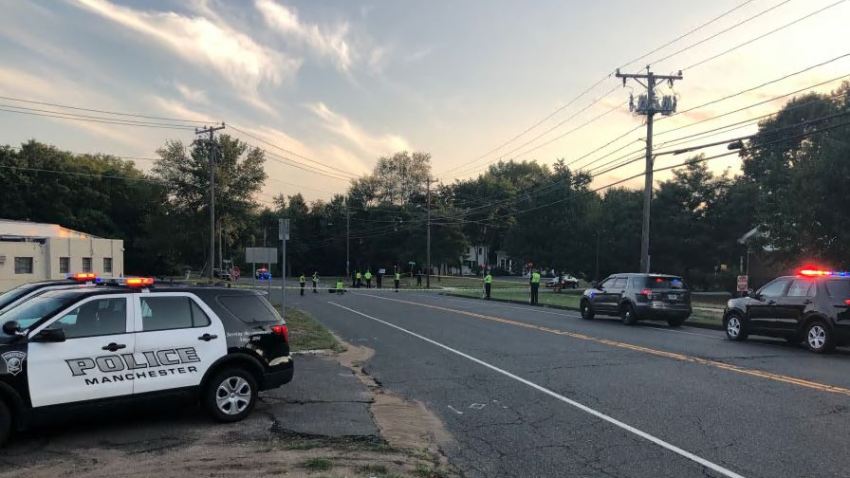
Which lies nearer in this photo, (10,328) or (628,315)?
(10,328)

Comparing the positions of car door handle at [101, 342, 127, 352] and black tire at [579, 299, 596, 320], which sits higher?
car door handle at [101, 342, 127, 352]

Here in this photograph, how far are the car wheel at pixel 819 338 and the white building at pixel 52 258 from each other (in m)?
27.9

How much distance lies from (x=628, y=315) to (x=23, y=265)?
2678cm

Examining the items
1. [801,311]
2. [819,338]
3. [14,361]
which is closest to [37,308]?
[14,361]

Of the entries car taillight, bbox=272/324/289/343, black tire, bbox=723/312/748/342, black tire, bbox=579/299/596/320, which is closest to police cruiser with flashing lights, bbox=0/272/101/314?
car taillight, bbox=272/324/289/343

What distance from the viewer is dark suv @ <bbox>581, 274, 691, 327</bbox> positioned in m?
19.3

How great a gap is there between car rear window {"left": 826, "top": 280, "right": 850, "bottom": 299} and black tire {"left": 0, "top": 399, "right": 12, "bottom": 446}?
47.6ft

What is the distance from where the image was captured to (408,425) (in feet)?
23.2

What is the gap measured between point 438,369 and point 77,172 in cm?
7894

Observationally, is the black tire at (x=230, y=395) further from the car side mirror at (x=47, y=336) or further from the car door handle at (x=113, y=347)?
the car side mirror at (x=47, y=336)

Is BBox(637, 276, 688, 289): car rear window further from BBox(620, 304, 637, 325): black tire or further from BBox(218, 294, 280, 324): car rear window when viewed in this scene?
BBox(218, 294, 280, 324): car rear window

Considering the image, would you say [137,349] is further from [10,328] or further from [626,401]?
[626,401]

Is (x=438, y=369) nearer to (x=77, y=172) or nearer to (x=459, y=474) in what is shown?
(x=459, y=474)

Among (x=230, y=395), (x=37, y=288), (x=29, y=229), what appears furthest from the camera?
(x=29, y=229)
